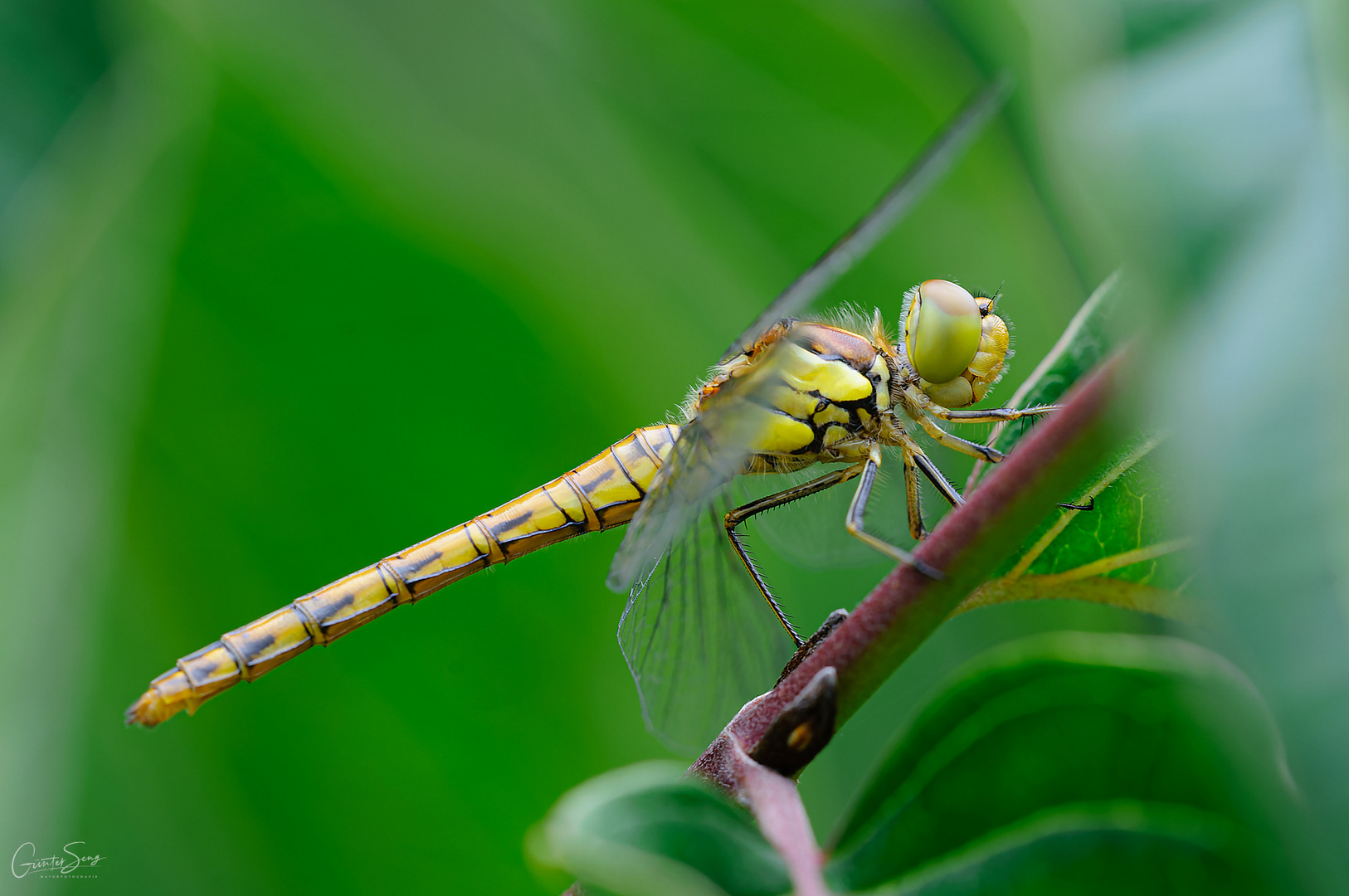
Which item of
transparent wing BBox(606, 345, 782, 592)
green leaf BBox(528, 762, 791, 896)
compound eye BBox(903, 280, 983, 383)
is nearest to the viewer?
green leaf BBox(528, 762, 791, 896)

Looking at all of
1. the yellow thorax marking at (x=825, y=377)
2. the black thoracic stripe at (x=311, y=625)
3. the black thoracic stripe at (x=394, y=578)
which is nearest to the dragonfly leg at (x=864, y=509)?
the yellow thorax marking at (x=825, y=377)

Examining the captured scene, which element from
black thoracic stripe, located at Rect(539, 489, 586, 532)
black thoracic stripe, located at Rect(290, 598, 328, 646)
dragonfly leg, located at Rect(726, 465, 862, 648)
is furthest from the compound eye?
black thoracic stripe, located at Rect(290, 598, 328, 646)

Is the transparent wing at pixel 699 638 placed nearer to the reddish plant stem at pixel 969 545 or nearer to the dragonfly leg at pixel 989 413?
the dragonfly leg at pixel 989 413

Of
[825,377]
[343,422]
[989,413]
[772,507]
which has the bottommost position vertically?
[989,413]

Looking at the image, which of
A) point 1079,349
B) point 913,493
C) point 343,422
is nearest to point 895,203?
point 1079,349

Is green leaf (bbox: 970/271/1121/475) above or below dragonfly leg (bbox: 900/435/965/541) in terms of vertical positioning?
below

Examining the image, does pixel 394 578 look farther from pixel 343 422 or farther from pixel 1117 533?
pixel 1117 533

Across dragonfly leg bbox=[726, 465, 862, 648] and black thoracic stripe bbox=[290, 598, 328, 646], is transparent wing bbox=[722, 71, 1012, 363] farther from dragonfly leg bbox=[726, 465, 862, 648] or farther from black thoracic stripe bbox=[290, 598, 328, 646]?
black thoracic stripe bbox=[290, 598, 328, 646]

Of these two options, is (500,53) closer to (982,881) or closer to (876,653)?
(876,653)
